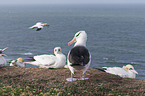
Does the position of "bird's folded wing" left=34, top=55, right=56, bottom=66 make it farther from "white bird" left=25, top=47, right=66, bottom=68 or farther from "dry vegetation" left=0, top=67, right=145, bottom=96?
"dry vegetation" left=0, top=67, right=145, bottom=96

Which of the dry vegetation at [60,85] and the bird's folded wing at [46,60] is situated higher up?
the bird's folded wing at [46,60]

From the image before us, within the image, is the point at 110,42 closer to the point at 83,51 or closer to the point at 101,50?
the point at 101,50

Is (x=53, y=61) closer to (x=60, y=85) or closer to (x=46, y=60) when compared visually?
(x=46, y=60)

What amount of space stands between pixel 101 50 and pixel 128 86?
66.9 metres

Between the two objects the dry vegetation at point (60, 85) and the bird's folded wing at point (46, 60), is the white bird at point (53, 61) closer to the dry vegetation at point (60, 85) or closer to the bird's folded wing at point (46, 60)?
the bird's folded wing at point (46, 60)

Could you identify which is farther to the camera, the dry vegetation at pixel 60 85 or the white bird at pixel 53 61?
the white bird at pixel 53 61

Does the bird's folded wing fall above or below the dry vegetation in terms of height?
above

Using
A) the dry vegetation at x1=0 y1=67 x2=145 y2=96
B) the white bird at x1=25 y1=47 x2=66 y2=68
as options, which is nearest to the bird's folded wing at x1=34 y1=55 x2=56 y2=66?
the white bird at x1=25 y1=47 x2=66 y2=68

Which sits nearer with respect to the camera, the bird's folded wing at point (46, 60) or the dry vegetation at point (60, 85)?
the dry vegetation at point (60, 85)

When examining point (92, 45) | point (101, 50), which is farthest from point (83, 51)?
point (92, 45)

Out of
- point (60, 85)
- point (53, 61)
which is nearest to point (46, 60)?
point (53, 61)

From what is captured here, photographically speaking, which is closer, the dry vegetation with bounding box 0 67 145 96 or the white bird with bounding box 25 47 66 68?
A: the dry vegetation with bounding box 0 67 145 96

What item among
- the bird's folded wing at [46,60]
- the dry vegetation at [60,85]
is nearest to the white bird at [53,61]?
the bird's folded wing at [46,60]

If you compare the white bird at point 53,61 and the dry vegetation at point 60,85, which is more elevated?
the white bird at point 53,61
